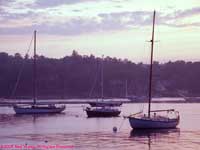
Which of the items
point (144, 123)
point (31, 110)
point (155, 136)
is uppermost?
point (144, 123)

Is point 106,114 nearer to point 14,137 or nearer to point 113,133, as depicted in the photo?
point 113,133

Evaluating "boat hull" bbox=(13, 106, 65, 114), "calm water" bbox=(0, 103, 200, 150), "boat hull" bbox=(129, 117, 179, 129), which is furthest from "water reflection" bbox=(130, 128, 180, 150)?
"boat hull" bbox=(13, 106, 65, 114)

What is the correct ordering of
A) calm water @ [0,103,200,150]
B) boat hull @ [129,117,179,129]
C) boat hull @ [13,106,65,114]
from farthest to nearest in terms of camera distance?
boat hull @ [13,106,65,114], boat hull @ [129,117,179,129], calm water @ [0,103,200,150]

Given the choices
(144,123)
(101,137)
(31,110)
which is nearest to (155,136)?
(144,123)

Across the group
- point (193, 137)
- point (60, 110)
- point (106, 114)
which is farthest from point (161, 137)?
point (60, 110)

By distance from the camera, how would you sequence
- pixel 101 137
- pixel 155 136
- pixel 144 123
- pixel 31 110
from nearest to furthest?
pixel 101 137
pixel 155 136
pixel 144 123
pixel 31 110

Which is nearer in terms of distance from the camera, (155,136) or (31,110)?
(155,136)

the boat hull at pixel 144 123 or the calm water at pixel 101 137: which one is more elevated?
the boat hull at pixel 144 123

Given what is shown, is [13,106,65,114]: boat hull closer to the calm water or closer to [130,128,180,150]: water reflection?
the calm water

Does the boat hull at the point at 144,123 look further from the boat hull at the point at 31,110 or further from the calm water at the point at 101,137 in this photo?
the boat hull at the point at 31,110

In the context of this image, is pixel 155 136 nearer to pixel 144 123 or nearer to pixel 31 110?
pixel 144 123

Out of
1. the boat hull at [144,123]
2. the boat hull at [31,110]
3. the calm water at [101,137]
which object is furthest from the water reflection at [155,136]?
the boat hull at [31,110]

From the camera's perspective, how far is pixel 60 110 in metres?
103

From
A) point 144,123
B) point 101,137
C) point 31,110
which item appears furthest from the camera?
point 31,110
